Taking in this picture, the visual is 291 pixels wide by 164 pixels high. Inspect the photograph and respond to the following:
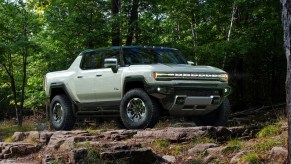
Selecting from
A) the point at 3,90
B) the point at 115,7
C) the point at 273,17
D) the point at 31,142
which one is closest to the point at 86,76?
the point at 31,142

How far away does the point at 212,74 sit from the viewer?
9414 mm

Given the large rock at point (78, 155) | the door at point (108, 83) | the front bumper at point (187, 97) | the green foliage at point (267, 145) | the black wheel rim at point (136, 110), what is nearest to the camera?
the green foliage at point (267, 145)

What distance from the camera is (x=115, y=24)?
1888 centimetres

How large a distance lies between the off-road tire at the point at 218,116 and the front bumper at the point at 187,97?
558mm

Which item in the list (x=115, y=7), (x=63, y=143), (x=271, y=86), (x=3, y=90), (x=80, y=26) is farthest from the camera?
(x=3, y=90)

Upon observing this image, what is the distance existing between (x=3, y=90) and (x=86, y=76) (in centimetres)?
3032

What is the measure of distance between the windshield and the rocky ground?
1.83m

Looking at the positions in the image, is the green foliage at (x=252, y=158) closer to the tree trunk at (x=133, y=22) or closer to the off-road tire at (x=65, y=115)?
the off-road tire at (x=65, y=115)

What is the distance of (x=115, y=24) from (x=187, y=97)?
1044cm

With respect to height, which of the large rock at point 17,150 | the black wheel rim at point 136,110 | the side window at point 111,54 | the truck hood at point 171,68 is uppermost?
the side window at point 111,54

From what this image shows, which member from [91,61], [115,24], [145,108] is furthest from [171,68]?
[115,24]

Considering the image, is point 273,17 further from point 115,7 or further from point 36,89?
point 36,89

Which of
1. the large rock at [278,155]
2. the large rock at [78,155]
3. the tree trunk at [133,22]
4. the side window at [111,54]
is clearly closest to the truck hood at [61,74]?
the side window at [111,54]

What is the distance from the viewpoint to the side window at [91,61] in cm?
1056
